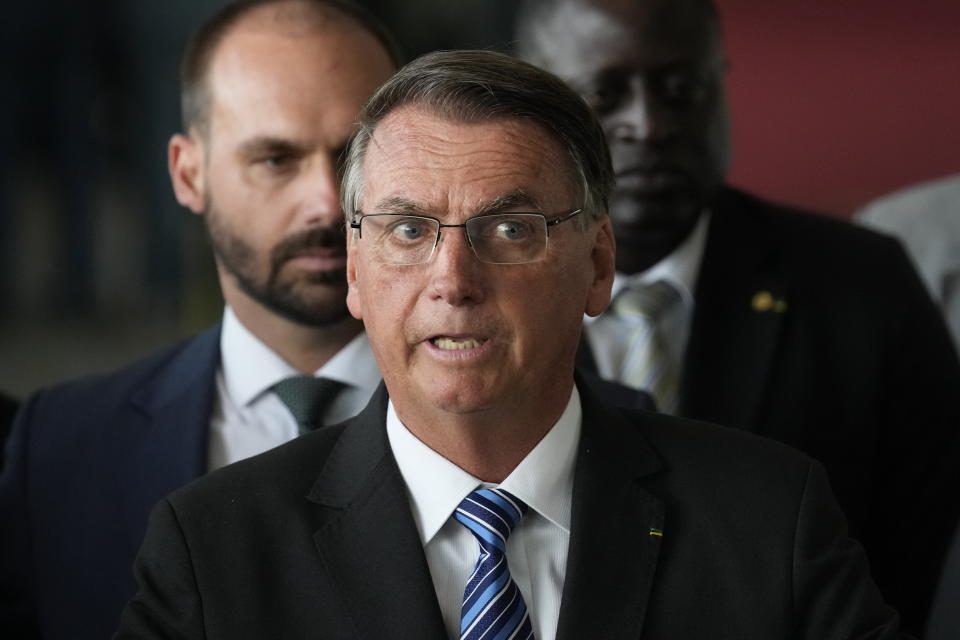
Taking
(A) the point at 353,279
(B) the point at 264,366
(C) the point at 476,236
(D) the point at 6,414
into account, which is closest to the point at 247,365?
(B) the point at 264,366

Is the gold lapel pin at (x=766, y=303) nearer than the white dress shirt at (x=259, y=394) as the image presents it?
No

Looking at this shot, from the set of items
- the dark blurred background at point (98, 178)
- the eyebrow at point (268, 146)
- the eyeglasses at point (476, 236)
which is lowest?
the dark blurred background at point (98, 178)

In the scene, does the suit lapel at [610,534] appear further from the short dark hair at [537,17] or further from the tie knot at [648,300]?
the short dark hair at [537,17]

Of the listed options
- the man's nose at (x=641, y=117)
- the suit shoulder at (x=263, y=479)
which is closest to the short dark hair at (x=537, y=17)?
the man's nose at (x=641, y=117)

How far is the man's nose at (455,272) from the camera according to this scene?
6.57ft

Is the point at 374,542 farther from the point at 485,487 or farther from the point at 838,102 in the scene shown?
the point at 838,102

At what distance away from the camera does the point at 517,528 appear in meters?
2.12

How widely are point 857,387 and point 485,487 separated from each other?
1303mm

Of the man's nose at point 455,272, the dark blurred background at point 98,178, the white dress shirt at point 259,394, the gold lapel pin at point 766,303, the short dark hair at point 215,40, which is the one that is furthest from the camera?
the dark blurred background at point 98,178

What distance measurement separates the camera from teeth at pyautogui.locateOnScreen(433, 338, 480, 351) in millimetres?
2025

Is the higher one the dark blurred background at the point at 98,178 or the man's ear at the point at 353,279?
the man's ear at the point at 353,279

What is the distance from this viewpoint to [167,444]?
278 cm

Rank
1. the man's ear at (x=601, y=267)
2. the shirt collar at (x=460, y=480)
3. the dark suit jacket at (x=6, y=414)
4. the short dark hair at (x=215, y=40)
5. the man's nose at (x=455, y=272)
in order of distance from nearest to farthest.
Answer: the man's nose at (x=455, y=272)
the shirt collar at (x=460, y=480)
the man's ear at (x=601, y=267)
the short dark hair at (x=215, y=40)
the dark suit jacket at (x=6, y=414)

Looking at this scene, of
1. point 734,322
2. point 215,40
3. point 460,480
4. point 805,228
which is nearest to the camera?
point 460,480
